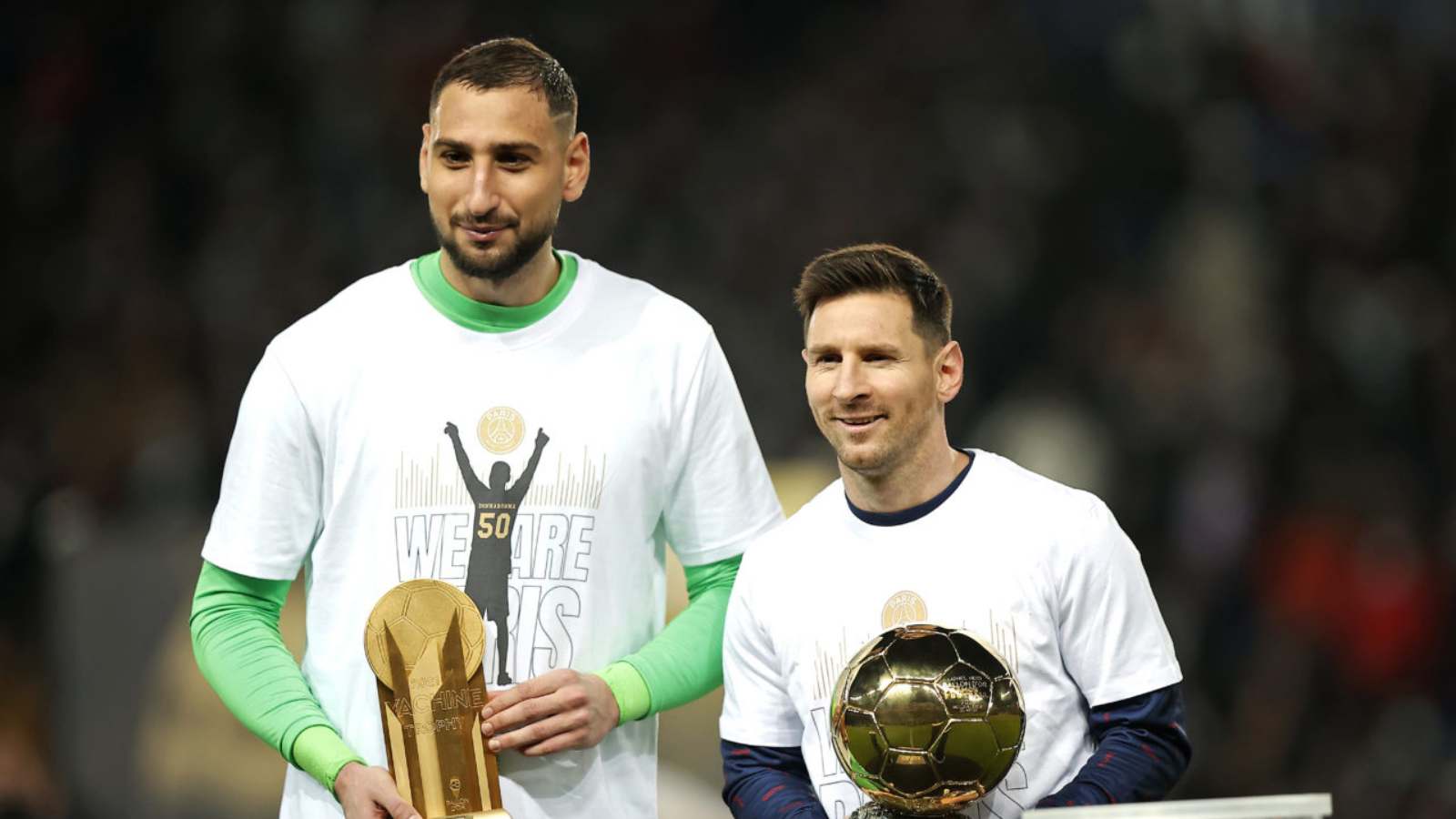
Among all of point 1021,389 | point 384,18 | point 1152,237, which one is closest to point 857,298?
point 1021,389

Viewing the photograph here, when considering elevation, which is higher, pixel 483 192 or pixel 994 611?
pixel 483 192

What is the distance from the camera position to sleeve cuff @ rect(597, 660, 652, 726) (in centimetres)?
286

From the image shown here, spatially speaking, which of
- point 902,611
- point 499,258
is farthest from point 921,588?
point 499,258

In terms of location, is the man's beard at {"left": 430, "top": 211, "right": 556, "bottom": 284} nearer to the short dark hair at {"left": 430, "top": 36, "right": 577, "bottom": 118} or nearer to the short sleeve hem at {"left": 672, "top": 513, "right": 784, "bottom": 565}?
the short dark hair at {"left": 430, "top": 36, "right": 577, "bottom": 118}

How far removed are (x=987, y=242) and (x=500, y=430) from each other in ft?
17.1

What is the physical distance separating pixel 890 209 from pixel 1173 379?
55.7 inches

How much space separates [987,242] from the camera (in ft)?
25.7

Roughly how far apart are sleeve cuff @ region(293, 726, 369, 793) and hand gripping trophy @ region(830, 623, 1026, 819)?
830 millimetres

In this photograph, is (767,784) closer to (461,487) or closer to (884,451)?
(884,451)

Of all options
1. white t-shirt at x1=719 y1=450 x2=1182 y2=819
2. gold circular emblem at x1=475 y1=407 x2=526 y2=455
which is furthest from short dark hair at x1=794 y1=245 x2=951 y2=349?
gold circular emblem at x1=475 y1=407 x2=526 y2=455

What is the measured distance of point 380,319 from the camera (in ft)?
9.82

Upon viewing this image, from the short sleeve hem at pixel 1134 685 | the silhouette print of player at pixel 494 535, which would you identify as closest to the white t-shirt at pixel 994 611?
the short sleeve hem at pixel 1134 685

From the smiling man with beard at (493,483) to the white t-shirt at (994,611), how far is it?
0.78 feet

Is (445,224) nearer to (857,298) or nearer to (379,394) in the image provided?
(379,394)
